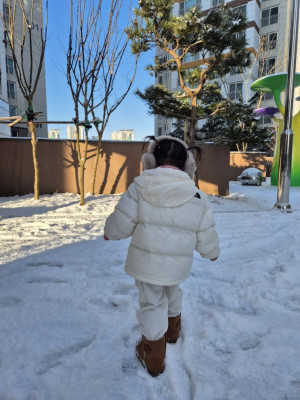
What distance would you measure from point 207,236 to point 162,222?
0.28 m

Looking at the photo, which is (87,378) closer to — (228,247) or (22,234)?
(228,247)

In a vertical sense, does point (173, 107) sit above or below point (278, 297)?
above

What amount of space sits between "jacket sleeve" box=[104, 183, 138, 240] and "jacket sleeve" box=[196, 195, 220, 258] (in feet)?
1.22

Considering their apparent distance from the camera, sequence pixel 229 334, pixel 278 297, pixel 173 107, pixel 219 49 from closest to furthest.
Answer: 1. pixel 229 334
2. pixel 278 297
3. pixel 219 49
4. pixel 173 107

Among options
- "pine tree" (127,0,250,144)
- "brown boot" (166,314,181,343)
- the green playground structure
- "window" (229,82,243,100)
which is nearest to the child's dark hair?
"brown boot" (166,314,181,343)

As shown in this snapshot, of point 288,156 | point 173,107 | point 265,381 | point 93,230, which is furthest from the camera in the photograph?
point 173,107

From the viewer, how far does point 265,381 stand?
1.30 meters

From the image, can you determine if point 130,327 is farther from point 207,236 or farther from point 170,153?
point 170,153

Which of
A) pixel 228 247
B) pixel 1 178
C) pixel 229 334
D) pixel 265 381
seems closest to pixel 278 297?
pixel 229 334

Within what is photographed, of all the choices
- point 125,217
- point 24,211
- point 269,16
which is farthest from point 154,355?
point 269,16

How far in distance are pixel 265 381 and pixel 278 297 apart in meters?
0.94

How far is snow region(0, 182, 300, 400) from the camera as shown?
49.8 inches

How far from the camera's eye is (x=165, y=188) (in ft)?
4.21

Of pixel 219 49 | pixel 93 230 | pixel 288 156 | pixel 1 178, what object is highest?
pixel 219 49
